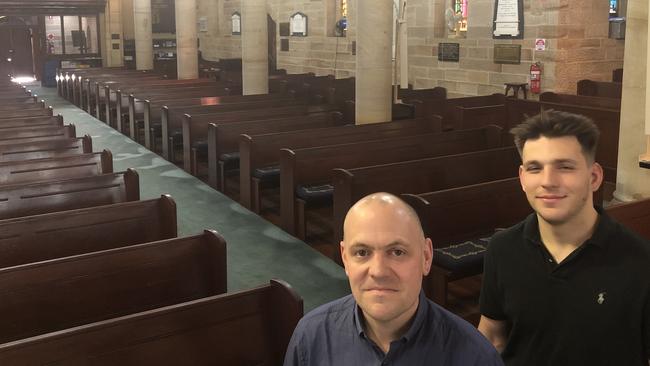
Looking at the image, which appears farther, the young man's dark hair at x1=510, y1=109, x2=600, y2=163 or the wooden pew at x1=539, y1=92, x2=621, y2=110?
the wooden pew at x1=539, y1=92, x2=621, y2=110

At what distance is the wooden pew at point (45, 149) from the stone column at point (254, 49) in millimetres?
6729

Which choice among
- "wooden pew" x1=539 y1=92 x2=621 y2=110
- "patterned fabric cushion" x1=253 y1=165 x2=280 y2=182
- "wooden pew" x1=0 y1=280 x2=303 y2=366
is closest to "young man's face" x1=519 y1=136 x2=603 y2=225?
"wooden pew" x1=0 y1=280 x2=303 y2=366

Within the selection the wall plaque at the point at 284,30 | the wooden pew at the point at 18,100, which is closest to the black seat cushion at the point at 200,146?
the wooden pew at the point at 18,100

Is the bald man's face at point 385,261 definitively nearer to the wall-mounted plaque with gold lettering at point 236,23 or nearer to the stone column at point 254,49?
the stone column at point 254,49

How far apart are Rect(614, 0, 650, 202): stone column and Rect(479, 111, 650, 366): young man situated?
4053mm

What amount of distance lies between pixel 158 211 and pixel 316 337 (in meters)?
3.35

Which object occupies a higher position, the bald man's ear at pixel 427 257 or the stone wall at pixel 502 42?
the stone wall at pixel 502 42

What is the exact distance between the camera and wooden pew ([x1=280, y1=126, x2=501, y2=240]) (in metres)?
6.71

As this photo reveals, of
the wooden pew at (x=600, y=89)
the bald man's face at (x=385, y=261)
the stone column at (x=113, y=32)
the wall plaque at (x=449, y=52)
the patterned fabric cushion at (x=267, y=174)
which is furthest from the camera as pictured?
the stone column at (x=113, y=32)

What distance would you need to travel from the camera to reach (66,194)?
5.41m

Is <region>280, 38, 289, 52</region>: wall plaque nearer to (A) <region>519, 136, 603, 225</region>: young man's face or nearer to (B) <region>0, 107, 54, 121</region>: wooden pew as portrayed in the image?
(B) <region>0, 107, 54, 121</region>: wooden pew

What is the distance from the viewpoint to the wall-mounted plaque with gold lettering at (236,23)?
21.8 m

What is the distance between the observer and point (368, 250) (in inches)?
63.4

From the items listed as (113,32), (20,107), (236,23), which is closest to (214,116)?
(20,107)
